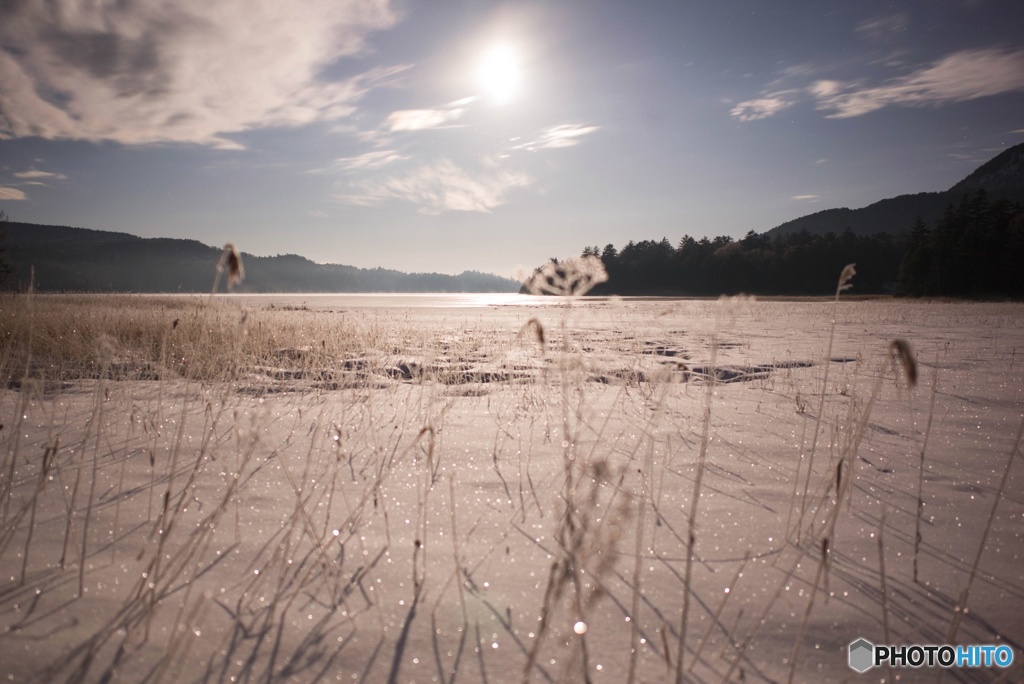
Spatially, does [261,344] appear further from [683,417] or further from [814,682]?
[814,682]

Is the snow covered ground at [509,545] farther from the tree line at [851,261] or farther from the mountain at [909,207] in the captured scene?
the mountain at [909,207]

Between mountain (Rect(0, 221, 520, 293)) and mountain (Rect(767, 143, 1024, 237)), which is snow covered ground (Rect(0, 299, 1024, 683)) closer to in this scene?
mountain (Rect(0, 221, 520, 293))

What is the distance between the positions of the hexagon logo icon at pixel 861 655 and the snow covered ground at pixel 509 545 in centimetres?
2

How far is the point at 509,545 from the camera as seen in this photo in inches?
75.1

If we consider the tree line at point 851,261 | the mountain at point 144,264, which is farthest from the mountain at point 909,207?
the mountain at point 144,264

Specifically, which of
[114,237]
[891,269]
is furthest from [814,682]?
[114,237]

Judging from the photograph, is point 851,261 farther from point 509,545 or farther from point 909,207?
point 909,207

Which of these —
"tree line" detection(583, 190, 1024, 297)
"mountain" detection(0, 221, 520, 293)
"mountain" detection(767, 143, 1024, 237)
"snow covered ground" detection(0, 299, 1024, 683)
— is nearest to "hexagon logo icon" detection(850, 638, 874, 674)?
"snow covered ground" detection(0, 299, 1024, 683)

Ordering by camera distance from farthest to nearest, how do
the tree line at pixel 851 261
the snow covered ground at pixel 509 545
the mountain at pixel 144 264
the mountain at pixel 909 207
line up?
the mountain at pixel 909 207 → the mountain at pixel 144 264 → the tree line at pixel 851 261 → the snow covered ground at pixel 509 545

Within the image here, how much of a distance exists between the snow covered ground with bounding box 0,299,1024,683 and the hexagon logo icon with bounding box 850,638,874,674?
22mm

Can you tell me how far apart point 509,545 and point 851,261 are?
43.3 metres

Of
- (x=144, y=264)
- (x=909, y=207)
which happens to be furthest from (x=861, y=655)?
(x=909, y=207)

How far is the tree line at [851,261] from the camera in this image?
129ft

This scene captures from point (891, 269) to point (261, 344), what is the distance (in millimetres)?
67877
